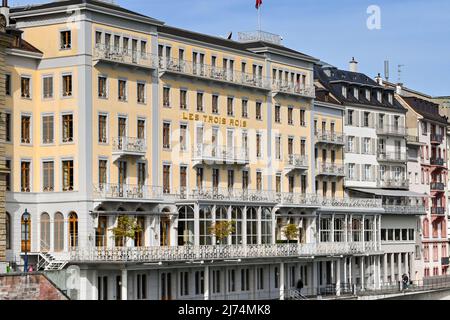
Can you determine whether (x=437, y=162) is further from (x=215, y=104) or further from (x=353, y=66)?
(x=215, y=104)

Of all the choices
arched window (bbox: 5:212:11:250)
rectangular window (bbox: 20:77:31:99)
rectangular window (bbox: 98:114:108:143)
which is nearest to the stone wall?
arched window (bbox: 5:212:11:250)

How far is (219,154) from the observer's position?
62.9m

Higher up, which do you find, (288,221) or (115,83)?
(115,83)

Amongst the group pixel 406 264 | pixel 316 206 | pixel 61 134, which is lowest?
pixel 406 264

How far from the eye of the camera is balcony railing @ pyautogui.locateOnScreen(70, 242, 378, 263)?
5094 cm

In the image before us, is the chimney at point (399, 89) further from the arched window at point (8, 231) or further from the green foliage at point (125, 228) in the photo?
the arched window at point (8, 231)

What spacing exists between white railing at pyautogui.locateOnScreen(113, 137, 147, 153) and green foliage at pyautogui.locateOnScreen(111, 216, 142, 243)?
12.2 ft

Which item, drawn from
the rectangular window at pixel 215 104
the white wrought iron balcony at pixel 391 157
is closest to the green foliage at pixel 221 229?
the rectangular window at pixel 215 104

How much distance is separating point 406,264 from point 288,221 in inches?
786

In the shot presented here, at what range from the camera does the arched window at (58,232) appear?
51906 millimetres

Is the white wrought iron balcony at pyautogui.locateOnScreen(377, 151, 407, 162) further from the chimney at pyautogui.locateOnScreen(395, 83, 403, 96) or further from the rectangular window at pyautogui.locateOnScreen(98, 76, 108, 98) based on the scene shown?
the rectangular window at pyautogui.locateOnScreen(98, 76, 108, 98)
